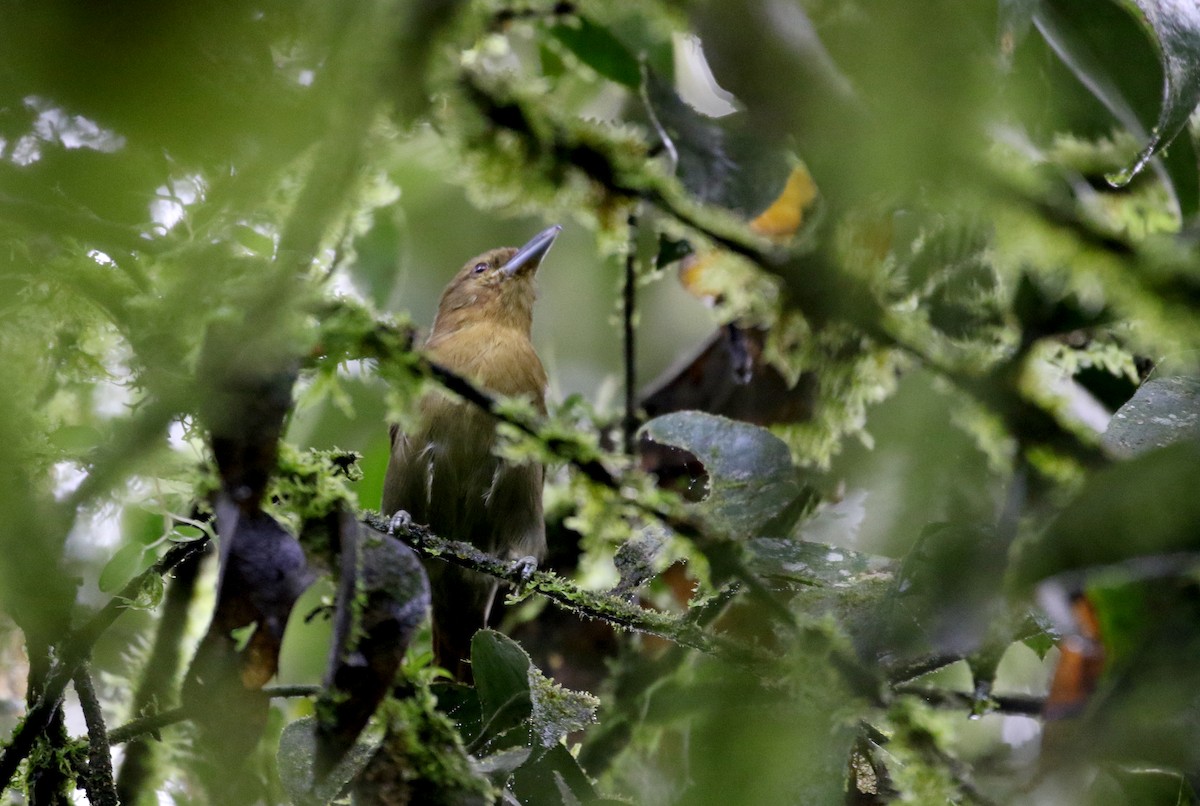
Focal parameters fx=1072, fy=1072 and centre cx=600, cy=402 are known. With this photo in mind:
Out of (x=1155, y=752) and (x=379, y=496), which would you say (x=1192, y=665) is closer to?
(x=1155, y=752)

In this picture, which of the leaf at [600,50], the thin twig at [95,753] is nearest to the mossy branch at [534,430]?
the thin twig at [95,753]

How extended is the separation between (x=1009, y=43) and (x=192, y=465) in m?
1.14

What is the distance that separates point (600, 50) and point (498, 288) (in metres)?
1.96

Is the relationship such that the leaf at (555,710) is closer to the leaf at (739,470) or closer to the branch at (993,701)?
the leaf at (739,470)

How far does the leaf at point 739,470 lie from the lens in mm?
1518

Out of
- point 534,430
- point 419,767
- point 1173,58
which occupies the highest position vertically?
point 1173,58

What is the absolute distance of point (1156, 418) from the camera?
1295mm

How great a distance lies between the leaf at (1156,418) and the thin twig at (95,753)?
151 centimetres

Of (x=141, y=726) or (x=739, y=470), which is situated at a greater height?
(x=739, y=470)

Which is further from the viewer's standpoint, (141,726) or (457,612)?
(457,612)

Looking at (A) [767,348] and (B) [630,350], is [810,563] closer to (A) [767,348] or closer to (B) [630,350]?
(A) [767,348]

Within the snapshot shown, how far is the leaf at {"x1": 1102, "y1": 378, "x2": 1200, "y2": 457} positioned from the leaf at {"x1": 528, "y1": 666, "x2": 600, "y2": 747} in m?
0.83

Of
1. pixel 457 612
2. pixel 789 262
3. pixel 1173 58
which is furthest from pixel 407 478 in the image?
pixel 1173 58

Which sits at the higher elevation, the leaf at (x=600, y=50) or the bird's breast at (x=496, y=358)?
the leaf at (x=600, y=50)
